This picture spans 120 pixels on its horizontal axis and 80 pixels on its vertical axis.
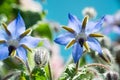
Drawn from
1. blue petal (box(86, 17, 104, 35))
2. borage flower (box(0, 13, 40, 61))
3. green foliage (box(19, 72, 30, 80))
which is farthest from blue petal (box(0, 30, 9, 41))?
blue petal (box(86, 17, 104, 35))

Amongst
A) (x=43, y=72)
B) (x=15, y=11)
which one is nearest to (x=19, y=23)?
(x=43, y=72)

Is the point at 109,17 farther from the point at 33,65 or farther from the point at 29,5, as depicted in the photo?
the point at 33,65

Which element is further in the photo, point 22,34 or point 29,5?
point 29,5

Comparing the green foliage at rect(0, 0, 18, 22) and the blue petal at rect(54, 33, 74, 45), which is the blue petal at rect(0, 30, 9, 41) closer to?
the blue petal at rect(54, 33, 74, 45)

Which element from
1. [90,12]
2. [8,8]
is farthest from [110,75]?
[8,8]

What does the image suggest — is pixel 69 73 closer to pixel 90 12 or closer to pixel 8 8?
pixel 90 12
